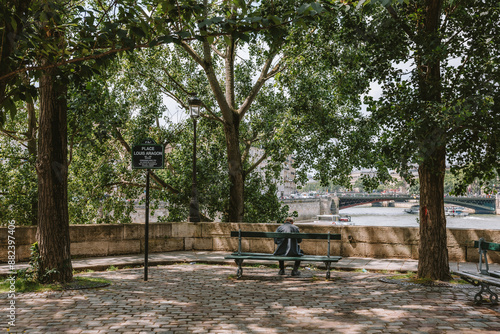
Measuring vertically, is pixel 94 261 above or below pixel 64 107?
below

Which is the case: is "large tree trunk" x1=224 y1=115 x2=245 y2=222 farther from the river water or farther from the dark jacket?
the river water

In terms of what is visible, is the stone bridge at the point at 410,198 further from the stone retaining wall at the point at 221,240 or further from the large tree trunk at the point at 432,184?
the large tree trunk at the point at 432,184

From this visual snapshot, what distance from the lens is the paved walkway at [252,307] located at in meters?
4.95

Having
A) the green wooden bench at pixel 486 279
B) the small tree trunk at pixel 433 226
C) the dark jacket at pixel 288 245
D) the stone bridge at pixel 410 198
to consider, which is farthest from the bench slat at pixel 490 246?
the stone bridge at pixel 410 198

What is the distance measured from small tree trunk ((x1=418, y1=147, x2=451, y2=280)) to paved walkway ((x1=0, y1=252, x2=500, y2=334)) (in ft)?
2.10

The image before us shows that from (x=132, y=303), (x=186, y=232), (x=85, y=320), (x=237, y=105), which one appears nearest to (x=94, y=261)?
(x=186, y=232)

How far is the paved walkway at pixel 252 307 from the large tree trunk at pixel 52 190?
0.80 meters

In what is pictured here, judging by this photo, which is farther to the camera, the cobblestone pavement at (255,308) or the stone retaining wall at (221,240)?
the stone retaining wall at (221,240)

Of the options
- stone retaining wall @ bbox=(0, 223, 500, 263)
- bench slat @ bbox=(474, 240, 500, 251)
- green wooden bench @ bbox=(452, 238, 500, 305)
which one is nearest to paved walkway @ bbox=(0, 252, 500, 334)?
green wooden bench @ bbox=(452, 238, 500, 305)

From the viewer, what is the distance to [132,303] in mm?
6215

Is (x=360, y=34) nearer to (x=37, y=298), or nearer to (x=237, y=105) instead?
(x=37, y=298)

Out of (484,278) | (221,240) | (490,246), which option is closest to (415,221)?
(221,240)

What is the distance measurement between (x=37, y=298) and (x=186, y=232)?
6.00m

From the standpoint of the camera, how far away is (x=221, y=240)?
12.2 m
